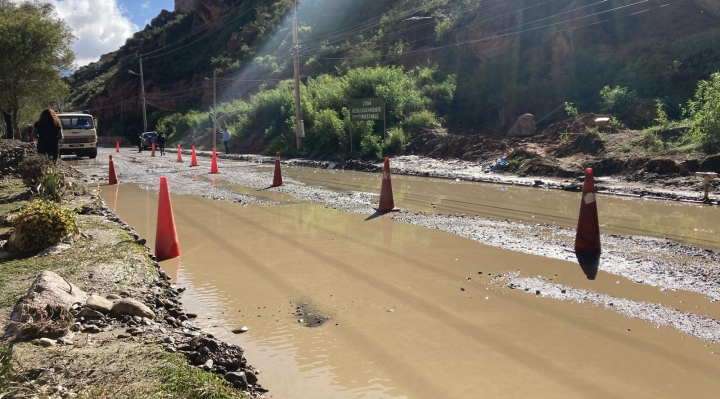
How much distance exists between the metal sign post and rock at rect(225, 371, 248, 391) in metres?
21.2

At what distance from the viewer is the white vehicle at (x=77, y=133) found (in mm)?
26500

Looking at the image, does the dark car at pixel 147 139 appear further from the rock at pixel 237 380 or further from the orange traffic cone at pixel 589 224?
the rock at pixel 237 380

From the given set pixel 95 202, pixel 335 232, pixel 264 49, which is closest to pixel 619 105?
pixel 335 232

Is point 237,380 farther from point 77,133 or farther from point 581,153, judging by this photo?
point 77,133

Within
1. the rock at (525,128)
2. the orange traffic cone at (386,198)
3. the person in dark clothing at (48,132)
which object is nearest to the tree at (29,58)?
the person in dark clothing at (48,132)

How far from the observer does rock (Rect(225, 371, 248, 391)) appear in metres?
3.54

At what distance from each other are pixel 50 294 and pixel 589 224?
612cm

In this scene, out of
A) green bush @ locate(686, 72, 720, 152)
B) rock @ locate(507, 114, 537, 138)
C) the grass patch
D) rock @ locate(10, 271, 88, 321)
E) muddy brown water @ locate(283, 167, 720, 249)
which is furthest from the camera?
rock @ locate(507, 114, 537, 138)

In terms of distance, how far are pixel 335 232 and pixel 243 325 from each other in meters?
4.10

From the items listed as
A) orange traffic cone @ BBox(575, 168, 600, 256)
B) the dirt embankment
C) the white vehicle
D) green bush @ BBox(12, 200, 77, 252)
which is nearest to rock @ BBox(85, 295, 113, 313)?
green bush @ BBox(12, 200, 77, 252)

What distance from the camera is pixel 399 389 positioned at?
376cm

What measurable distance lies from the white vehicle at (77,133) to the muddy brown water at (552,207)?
52.8ft

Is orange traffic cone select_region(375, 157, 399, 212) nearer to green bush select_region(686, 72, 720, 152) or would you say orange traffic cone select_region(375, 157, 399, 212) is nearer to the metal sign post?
green bush select_region(686, 72, 720, 152)

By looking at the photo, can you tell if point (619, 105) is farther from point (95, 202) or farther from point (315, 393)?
point (315, 393)
